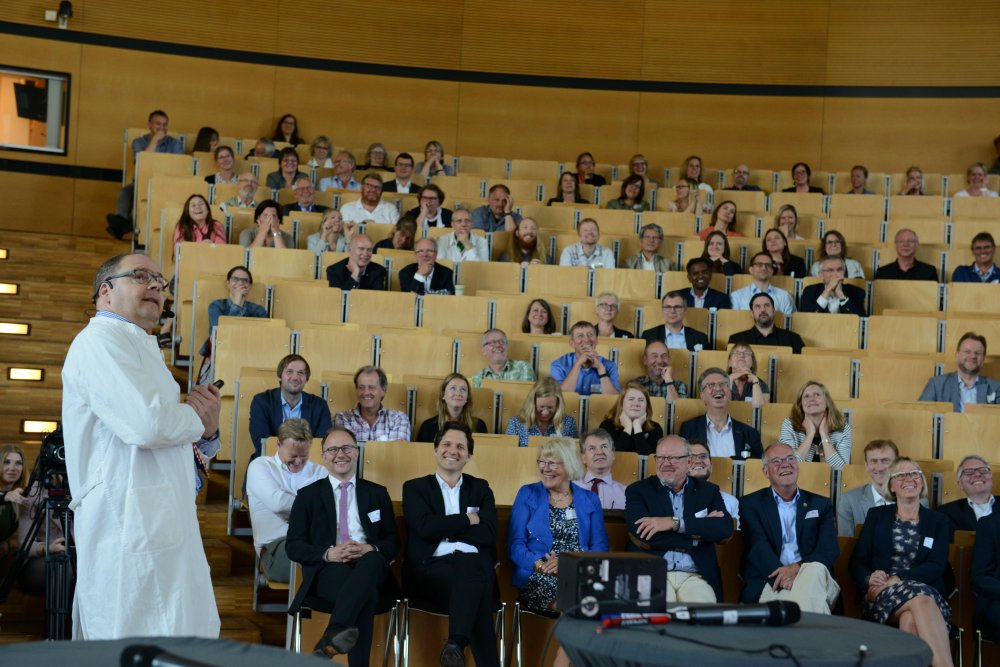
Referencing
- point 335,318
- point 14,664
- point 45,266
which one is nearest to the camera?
point 14,664

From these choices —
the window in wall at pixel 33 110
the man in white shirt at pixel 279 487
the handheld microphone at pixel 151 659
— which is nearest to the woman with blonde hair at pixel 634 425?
the man in white shirt at pixel 279 487

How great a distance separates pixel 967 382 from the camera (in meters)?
6.25

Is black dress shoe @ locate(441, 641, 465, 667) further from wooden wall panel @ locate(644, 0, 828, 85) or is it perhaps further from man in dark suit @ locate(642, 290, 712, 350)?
wooden wall panel @ locate(644, 0, 828, 85)

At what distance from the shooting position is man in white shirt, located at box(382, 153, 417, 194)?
363 inches

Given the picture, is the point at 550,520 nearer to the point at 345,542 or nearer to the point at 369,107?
the point at 345,542

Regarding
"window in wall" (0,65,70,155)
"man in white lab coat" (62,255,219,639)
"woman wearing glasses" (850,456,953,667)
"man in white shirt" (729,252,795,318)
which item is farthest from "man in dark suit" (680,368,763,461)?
"window in wall" (0,65,70,155)

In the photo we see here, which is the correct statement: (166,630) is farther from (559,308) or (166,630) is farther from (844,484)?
(559,308)

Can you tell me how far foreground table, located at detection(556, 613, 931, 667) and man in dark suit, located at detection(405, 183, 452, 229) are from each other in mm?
5865

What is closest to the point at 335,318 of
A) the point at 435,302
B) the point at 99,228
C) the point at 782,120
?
the point at 435,302

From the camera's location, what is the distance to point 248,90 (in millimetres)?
10727

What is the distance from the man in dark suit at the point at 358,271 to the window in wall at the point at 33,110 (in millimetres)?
4024

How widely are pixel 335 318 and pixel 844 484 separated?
291cm

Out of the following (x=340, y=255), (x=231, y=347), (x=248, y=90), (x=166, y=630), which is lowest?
(x=166, y=630)

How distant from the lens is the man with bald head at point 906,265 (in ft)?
25.4
